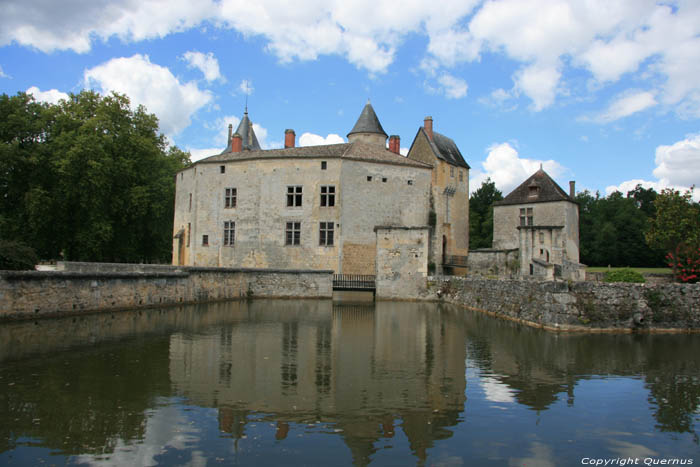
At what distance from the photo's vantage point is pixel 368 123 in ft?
122

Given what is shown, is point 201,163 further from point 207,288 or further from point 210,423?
point 210,423

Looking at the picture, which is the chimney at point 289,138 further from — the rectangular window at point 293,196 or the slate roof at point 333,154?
the rectangular window at point 293,196

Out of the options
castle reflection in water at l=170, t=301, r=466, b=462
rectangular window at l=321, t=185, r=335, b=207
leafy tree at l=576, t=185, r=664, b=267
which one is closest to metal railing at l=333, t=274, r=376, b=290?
rectangular window at l=321, t=185, r=335, b=207

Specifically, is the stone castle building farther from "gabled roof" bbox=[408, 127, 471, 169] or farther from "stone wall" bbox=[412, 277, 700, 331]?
"stone wall" bbox=[412, 277, 700, 331]

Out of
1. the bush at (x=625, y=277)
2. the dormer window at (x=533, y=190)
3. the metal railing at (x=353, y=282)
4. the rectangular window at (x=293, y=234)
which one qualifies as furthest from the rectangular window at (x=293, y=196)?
the bush at (x=625, y=277)

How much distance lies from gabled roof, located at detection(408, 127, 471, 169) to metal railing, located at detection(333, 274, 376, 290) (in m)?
12.2

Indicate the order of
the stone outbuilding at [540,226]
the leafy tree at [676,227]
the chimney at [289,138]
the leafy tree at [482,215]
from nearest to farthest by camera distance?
1. the leafy tree at [676,227]
2. the stone outbuilding at [540,226]
3. the chimney at [289,138]
4. the leafy tree at [482,215]

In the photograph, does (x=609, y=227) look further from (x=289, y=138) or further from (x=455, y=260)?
(x=289, y=138)

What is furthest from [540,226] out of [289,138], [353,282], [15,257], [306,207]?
[15,257]

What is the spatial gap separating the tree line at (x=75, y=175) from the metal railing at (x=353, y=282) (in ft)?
43.2

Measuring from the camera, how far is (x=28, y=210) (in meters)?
28.0

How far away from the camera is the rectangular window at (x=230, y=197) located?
31.6 m

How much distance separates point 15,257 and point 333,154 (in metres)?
18.5

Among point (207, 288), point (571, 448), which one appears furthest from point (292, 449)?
point (207, 288)
